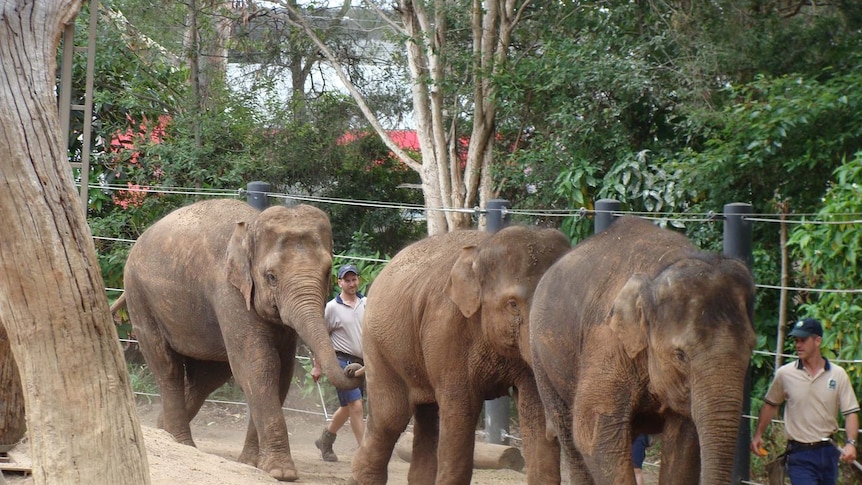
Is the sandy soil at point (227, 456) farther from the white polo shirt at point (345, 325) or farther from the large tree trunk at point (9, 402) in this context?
the white polo shirt at point (345, 325)

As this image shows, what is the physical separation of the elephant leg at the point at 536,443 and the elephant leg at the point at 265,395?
6.26 ft

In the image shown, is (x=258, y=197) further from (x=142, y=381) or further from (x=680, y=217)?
(x=680, y=217)

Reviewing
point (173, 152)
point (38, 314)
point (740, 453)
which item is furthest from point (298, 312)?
point (173, 152)

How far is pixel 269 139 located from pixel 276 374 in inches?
235

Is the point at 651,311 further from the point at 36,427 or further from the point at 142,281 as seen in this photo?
the point at 142,281

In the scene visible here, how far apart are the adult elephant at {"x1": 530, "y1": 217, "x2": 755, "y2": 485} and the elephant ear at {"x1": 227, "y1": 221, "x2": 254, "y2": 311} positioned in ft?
8.71

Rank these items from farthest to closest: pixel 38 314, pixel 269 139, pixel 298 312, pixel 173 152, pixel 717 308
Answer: pixel 269 139 → pixel 173 152 → pixel 298 312 → pixel 717 308 → pixel 38 314

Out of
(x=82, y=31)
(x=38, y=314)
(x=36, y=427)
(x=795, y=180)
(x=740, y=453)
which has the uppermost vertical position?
(x=82, y=31)

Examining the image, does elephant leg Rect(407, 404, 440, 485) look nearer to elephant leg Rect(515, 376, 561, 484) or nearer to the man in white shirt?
elephant leg Rect(515, 376, 561, 484)

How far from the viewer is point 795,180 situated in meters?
9.14

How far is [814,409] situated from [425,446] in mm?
2472

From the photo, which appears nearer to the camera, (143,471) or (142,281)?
(143,471)

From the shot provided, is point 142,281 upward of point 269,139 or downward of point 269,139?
downward

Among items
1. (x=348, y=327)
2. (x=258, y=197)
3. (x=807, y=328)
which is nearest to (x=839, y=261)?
(x=807, y=328)
